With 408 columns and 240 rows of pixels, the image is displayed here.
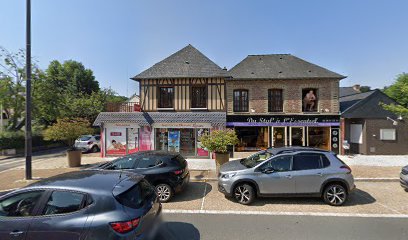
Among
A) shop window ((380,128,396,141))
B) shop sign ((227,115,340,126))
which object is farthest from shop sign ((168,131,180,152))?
shop window ((380,128,396,141))

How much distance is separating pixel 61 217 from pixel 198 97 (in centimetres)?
1166

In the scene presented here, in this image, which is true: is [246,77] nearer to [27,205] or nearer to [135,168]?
[135,168]

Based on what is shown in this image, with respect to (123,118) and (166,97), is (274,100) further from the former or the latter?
(123,118)

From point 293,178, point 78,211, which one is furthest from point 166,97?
point 78,211

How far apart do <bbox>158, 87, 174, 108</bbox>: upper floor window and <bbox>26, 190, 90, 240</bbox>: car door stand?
11.3m

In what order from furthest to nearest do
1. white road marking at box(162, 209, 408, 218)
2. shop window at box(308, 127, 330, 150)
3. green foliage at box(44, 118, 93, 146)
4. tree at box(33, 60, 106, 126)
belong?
1. tree at box(33, 60, 106, 126)
2. shop window at box(308, 127, 330, 150)
3. green foliage at box(44, 118, 93, 146)
4. white road marking at box(162, 209, 408, 218)

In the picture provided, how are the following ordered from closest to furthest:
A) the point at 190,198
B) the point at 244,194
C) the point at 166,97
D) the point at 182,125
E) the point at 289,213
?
the point at 289,213 → the point at 244,194 → the point at 190,198 → the point at 182,125 → the point at 166,97

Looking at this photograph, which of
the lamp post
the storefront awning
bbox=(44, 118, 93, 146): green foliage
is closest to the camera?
the lamp post

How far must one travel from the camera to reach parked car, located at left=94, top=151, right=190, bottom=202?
625cm

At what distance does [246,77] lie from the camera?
46.3ft

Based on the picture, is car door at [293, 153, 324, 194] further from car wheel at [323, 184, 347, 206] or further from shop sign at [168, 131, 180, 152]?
shop sign at [168, 131, 180, 152]

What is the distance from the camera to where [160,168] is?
637cm

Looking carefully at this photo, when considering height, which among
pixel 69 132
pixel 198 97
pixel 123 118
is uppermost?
pixel 198 97

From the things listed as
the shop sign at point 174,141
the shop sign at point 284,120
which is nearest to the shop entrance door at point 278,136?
the shop sign at point 284,120
